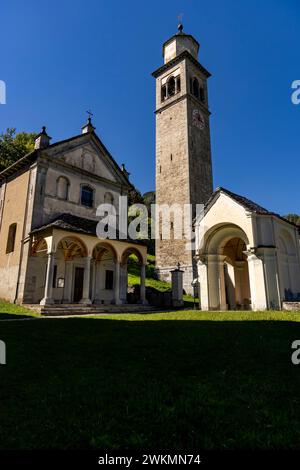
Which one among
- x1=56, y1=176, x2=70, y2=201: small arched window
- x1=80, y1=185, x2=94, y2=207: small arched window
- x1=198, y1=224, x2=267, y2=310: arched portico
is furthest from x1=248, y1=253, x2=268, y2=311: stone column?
x1=56, y1=176, x2=70, y2=201: small arched window

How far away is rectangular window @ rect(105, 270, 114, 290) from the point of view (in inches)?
906

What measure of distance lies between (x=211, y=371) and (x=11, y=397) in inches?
127

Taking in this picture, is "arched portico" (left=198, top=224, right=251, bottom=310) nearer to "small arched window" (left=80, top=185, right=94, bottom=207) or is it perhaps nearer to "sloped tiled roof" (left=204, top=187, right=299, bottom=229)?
"sloped tiled roof" (left=204, top=187, right=299, bottom=229)

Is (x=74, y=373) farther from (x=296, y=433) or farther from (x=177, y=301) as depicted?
(x=177, y=301)

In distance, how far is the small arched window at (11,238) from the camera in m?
21.0

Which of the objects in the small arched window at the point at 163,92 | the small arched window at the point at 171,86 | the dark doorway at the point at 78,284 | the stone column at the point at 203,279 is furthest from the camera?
the small arched window at the point at 163,92

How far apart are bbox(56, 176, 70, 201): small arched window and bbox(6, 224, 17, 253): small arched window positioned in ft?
13.4

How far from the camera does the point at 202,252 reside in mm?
16953

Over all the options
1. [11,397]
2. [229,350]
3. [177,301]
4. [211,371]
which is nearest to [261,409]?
[211,371]

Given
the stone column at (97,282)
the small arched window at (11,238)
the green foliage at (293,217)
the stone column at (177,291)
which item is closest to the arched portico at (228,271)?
the stone column at (177,291)

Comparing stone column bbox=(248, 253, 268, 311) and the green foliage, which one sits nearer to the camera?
stone column bbox=(248, 253, 268, 311)

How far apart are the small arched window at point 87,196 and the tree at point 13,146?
14.5m

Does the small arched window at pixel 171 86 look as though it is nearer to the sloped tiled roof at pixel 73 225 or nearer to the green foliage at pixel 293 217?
the sloped tiled roof at pixel 73 225
